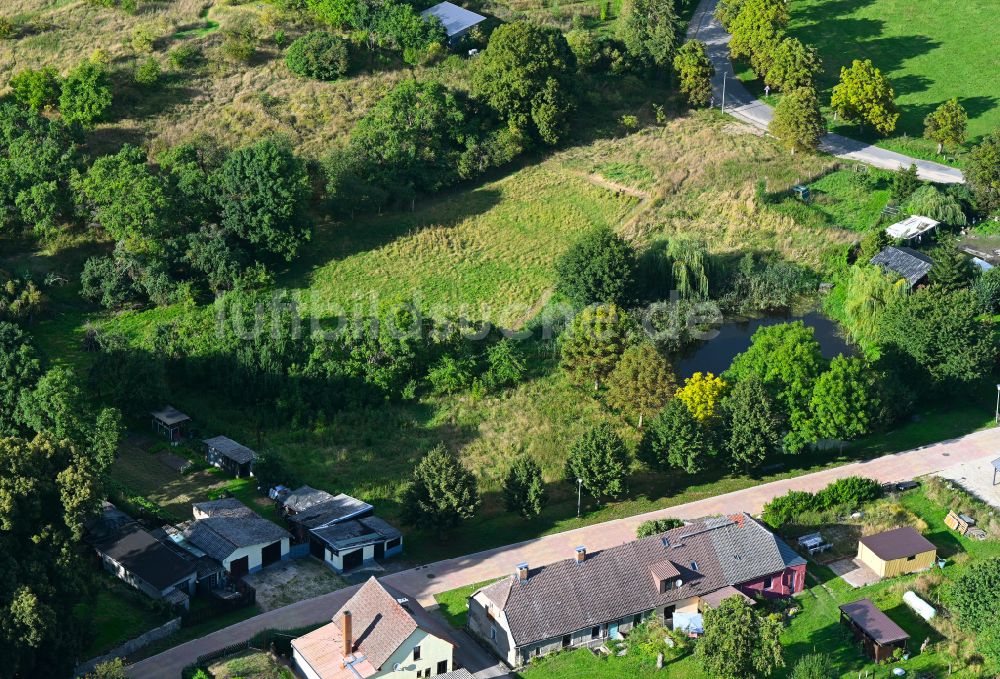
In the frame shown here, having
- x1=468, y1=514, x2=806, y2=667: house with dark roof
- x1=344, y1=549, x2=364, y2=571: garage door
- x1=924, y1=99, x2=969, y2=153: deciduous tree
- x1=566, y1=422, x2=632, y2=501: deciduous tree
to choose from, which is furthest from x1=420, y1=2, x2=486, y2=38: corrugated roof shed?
x1=468, y1=514, x2=806, y2=667: house with dark roof

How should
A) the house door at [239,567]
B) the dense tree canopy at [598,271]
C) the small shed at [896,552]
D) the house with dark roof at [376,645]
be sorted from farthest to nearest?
the dense tree canopy at [598,271] < the house door at [239,567] < the small shed at [896,552] < the house with dark roof at [376,645]

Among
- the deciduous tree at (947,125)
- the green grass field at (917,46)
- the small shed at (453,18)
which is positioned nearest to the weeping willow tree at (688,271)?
the green grass field at (917,46)

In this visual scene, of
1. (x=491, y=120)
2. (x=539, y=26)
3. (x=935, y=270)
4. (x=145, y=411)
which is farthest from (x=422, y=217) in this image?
(x=935, y=270)

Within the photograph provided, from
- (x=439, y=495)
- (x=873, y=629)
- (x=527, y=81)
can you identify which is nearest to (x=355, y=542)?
(x=439, y=495)

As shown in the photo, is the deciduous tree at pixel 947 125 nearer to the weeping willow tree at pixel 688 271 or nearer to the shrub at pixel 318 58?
the weeping willow tree at pixel 688 271

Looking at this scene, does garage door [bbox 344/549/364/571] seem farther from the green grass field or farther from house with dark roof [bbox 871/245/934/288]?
the green grass field
